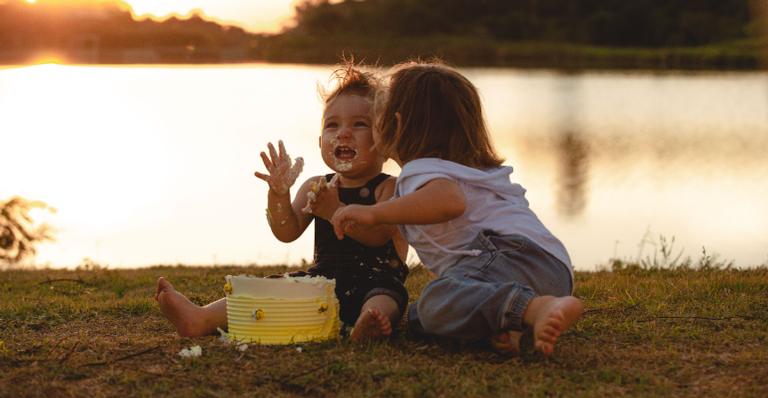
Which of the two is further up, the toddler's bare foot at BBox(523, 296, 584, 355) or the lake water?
the lake water

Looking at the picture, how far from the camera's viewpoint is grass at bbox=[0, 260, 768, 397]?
2.75 m

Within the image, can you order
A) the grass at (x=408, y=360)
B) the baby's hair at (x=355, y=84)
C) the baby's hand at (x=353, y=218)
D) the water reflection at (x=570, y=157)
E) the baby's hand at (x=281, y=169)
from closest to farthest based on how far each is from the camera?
1. the grass at (x=408, y=360)
2. the baby's hand at (x=353, y=218)
3. the baby's hand at (x=281, y=169)
4. the baby's hair at (x=355, y=84)
5. the water reflection at (x=570, y=157)

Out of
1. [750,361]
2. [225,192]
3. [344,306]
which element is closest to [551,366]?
[750,361]

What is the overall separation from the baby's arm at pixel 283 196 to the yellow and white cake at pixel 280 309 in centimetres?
43

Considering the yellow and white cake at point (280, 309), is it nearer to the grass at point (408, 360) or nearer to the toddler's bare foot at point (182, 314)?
the grass at point (408, 360)

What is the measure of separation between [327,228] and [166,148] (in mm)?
16097

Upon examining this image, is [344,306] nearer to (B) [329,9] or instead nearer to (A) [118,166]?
(A) [118,166]

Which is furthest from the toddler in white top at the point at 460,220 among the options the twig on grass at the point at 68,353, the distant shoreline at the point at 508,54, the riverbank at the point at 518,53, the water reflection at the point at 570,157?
the riverbank at the point at 518,53

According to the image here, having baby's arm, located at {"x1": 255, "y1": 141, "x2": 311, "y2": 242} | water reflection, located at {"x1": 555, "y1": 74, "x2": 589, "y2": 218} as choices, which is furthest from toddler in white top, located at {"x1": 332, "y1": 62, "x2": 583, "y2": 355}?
water reflection, located at {"x1": 555, "y1": 74, "x2": 589, "y2": 218}

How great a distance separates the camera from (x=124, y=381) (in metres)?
2.80

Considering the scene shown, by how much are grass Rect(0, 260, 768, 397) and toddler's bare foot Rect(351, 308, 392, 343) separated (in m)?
0.06

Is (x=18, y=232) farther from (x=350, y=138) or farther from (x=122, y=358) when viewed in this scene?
(x=122, y=358)

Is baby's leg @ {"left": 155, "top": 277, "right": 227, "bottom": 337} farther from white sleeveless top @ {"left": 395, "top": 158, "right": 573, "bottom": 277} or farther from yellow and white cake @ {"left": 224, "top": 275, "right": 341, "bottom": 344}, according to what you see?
white sleeveless top @ {"left": 395, "top": 158, "right": 573, "bottom": 277}

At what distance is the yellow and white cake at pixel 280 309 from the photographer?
10.6ft
